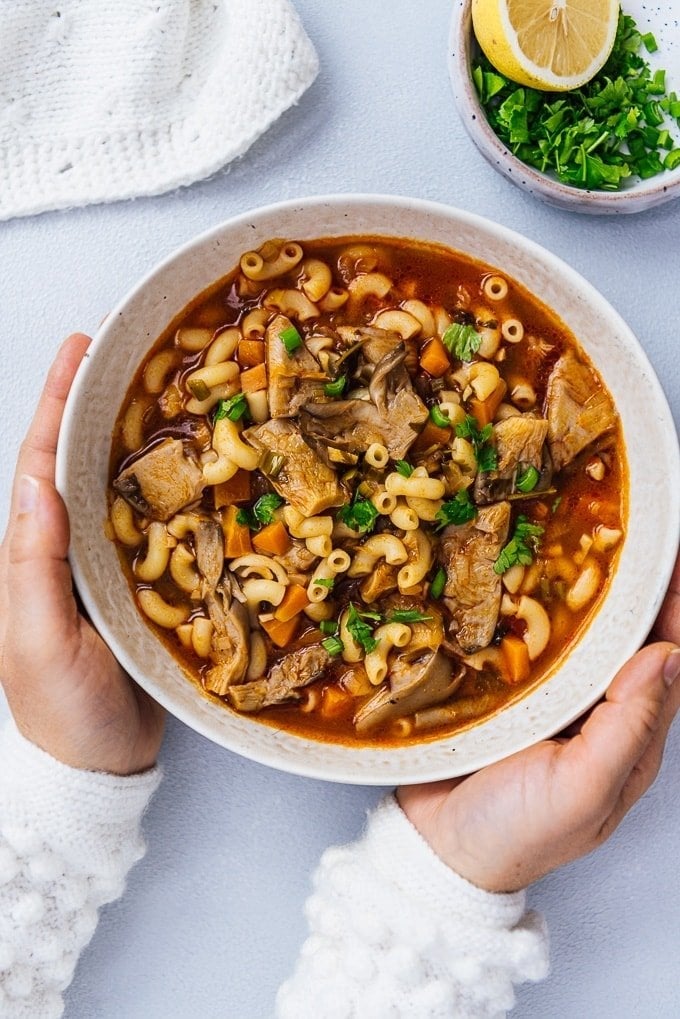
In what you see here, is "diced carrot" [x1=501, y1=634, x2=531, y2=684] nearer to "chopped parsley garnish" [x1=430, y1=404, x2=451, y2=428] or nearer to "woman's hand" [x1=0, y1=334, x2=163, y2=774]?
"chopped parsley garnish" [x1=430, y1=404, x2=451, y2=428]

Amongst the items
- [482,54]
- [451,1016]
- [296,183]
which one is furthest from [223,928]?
[482,54]

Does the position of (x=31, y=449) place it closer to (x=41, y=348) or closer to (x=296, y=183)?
(x=41, y=348)

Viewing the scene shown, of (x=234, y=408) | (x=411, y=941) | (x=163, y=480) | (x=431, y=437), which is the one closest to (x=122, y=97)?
(x=234, y=408)

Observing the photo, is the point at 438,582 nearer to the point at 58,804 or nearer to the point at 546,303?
the point at 546,303

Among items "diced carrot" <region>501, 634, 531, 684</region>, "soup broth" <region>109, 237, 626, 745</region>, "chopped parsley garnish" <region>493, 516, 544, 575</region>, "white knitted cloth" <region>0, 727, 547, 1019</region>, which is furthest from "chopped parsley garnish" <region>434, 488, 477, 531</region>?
"white knitted cloth" <region>0, 727, 547, 1019</region>

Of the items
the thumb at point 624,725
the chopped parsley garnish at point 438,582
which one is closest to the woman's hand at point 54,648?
the chopped parsley garnish at point 438,582

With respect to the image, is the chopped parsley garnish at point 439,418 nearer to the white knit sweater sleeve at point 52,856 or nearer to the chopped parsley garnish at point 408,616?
the chopped parsley garnish at point 408,616
